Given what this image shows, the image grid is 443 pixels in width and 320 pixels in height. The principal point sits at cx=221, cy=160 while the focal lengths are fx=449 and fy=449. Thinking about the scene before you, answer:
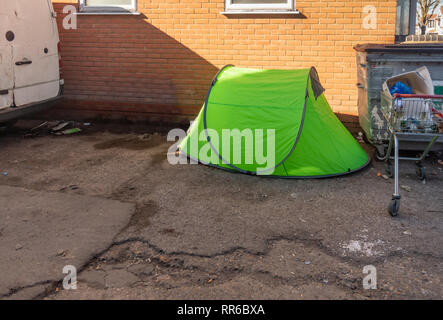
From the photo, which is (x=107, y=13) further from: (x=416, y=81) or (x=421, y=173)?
(x=421, y=173)

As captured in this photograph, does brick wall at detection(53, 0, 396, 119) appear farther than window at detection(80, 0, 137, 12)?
No

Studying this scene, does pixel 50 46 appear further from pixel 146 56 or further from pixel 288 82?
pixel 288 82

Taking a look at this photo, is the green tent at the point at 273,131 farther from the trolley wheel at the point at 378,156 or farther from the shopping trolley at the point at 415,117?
the shopping trolley at the point at 415,117

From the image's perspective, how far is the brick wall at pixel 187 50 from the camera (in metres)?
7.33

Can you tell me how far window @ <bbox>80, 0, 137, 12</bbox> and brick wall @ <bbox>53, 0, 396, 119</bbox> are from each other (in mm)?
149

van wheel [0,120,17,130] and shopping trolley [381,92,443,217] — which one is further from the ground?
shopping trolley [381,92,443,217]

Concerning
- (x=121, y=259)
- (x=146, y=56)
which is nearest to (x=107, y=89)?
(x=146, y=56)

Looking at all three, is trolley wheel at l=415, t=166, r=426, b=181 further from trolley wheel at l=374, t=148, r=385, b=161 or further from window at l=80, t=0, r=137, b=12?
window at l=80, t=0, r=137, b=12

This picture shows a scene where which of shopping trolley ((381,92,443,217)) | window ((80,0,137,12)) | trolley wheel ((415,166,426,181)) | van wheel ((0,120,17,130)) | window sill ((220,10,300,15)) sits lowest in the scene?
trolley wheel ((415,166,426,181))

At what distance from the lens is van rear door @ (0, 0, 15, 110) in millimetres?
6309

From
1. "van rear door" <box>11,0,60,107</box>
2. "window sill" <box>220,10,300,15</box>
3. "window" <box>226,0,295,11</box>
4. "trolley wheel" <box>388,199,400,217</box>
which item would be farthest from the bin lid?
"van rear door" <box>11,0,60,107</box>

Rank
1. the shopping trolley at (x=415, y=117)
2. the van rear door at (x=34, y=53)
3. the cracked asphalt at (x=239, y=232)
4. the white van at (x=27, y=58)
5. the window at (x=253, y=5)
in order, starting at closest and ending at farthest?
the cracked asphalt at (x=239, y=232) → the shopping trolley at (x=415, y=117) → the white van at (x=27, y=58) → the van rear door at (x=34, y=53) → the window at (x=253, y=5)

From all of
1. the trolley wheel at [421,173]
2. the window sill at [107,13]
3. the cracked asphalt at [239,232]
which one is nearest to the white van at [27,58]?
the cracked asphalt at [239,232]

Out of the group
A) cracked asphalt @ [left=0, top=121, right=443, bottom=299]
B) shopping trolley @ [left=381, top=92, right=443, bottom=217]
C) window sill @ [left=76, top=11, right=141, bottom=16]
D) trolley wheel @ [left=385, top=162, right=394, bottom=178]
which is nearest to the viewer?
cracked asphalt @ [left=0, top=121, right=443, bottom=299]
